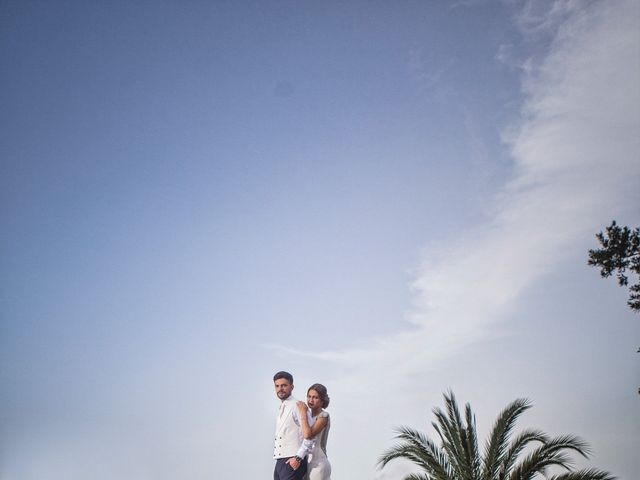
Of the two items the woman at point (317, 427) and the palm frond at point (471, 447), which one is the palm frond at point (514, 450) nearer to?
the palm frond at point (471, 447)

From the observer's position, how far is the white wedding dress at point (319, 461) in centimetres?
458

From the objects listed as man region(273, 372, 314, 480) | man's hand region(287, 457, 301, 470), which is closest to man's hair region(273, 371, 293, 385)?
man region(273, 372, 314, 480)

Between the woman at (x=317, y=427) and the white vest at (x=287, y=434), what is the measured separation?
0.57 feet

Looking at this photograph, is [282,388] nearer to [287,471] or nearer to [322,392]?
[322,392]

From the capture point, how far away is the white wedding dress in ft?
15.0

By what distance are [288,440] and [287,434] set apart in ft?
0.19

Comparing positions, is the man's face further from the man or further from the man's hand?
the man's hand

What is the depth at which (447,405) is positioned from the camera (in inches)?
529

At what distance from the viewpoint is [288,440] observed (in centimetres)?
471

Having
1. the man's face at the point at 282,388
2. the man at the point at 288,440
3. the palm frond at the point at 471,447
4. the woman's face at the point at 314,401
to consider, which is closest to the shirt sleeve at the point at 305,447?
the man at the point at 288,440

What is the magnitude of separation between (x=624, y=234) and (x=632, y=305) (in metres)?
2.19

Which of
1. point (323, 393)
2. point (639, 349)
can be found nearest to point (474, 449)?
point (639, 349)

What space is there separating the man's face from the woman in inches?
10.0

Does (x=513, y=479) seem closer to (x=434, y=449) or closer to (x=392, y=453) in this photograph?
(x=434, y=449)
